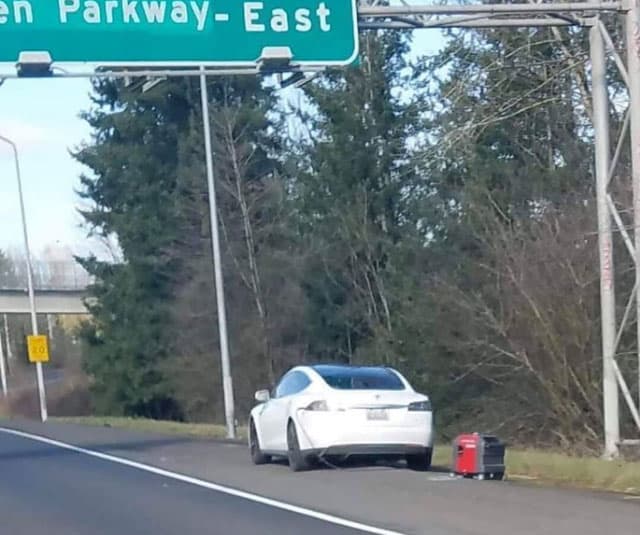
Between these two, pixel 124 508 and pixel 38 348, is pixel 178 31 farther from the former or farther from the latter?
pixel 38 348

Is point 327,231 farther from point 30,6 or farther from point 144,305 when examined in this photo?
point 30,6

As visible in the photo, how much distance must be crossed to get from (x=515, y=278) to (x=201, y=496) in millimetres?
13269

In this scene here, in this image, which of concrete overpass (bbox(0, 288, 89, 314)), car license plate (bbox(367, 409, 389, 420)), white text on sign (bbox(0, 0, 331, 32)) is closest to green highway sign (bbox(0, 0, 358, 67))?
white text on sign (bbox(0, 0, 331, 32))

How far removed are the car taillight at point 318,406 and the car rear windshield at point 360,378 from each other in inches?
15.9

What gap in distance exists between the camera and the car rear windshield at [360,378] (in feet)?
71.4

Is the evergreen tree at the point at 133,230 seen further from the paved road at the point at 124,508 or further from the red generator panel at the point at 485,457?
the red generator panel at the point at 485,457

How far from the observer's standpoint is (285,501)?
58.0ft

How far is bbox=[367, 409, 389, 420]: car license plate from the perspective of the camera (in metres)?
21.2

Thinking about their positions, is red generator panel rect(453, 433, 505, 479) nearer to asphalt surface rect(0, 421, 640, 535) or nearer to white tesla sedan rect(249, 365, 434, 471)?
asphalt surface rect(0, 421, 640, 535)

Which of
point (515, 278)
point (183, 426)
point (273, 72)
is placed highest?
point (273, 72)

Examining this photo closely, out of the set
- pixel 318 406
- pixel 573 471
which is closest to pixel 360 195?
pixel 318 406

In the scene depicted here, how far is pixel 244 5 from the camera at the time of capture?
65.3ft

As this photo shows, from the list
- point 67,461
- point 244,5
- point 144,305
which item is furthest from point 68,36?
point 144,305

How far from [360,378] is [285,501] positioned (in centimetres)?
455
